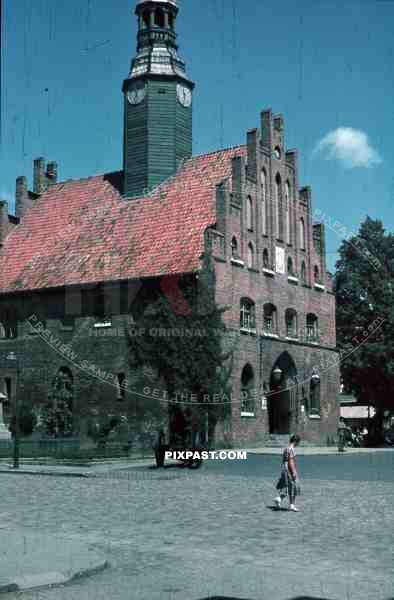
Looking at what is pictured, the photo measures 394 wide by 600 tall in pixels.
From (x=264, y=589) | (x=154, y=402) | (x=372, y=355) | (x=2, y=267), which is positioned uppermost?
(x=2, y=267)

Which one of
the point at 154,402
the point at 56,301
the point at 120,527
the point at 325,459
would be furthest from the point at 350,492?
the point at 56,301

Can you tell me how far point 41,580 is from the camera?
347 inches

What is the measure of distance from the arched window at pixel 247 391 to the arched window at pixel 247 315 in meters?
1.89

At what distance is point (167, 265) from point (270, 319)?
685 cm

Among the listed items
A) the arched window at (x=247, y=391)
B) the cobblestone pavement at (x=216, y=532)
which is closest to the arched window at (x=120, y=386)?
the arched window at (x=247, y=391)

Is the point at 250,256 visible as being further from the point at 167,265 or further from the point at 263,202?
the point at 167,265

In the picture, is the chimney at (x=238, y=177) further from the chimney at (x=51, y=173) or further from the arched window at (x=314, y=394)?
the chimney at (x=51, y=173)

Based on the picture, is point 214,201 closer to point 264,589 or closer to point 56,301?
point 56,301

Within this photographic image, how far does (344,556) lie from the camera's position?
34.8ft

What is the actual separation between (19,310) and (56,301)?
267 centimetres

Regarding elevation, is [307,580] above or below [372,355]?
below

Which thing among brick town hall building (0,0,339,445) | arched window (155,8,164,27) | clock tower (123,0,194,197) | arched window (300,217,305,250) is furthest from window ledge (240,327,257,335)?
arched window (155,8,164,27)

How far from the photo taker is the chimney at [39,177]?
161 ft

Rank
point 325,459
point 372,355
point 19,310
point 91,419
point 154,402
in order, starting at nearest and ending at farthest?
1. point 325,459
2. point 154,402
3. point 91,419
4. point 19,310
5. point 372,355
